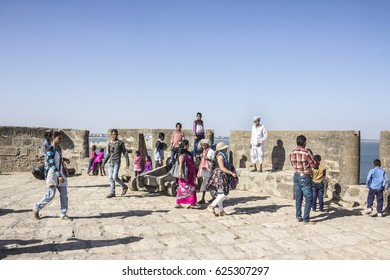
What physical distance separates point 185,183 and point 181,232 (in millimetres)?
2082

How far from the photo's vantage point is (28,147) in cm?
1388

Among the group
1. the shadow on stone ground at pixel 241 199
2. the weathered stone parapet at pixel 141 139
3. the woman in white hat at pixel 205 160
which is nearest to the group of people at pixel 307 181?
the woman in white hat at pixel 205 160

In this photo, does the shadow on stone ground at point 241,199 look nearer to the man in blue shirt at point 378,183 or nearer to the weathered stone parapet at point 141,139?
the man in blue shirt at point 378,183

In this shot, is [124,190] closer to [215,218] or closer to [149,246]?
[215,218]

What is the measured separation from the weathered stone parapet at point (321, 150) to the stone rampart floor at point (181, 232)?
0.98 metres

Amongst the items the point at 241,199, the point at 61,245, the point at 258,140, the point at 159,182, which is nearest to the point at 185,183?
the point at 159,182

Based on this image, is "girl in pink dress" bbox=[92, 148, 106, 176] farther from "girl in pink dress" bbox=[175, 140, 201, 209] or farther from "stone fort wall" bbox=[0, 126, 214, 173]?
"girl in pink dress" bbox=[175, 140, 201, 209]

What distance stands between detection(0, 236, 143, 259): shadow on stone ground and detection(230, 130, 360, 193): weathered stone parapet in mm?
5750

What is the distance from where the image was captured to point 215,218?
6703 mm

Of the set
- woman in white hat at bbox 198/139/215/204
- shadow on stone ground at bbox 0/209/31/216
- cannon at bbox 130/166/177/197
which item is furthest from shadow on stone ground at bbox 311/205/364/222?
shadow on stone ground at bbox 0/209/31/216

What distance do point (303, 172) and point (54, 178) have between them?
457 cm

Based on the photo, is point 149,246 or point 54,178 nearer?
point 149,246

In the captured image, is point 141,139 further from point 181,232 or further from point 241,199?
point 181,232
